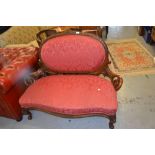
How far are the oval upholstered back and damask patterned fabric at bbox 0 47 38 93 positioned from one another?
0.21 meters

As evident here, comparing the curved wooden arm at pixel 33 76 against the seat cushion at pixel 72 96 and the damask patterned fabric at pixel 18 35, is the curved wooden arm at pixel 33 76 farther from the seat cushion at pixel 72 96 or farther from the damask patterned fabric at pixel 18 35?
the damask patterned fabric at pixel 18 35

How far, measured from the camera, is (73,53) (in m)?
2.05

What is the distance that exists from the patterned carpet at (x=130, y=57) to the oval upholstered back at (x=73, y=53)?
1.25m

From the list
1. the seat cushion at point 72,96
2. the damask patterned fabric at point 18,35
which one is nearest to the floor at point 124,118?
the seat cushion at point 72,96

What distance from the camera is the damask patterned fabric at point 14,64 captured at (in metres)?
1.92

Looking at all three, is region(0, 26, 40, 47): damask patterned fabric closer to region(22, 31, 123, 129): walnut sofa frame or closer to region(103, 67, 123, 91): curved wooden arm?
region(22, 31, 123, 129): walnut sofa frame

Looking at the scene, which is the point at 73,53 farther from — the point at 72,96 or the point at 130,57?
the point at 130,57

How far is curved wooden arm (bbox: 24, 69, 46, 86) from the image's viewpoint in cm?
219

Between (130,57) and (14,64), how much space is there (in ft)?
7.50

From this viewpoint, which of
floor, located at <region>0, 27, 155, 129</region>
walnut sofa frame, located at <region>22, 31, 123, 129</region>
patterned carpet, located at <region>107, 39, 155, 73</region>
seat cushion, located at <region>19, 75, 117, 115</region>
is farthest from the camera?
patterned carpet, located at <region>107, 39, 155, 73</region>

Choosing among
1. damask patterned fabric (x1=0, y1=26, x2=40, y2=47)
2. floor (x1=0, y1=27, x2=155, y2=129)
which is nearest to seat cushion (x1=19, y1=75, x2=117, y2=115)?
floor (x1=0, y1=27, x2=155, y2=129)

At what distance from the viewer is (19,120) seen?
7.23 ft

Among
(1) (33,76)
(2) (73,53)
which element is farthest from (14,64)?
(2) (73,53)
